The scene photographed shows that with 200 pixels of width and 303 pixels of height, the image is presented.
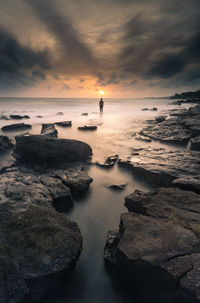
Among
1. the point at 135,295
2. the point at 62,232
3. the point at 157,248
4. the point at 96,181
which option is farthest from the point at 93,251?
the point at 96,181

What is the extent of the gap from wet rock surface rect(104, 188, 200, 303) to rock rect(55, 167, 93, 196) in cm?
154

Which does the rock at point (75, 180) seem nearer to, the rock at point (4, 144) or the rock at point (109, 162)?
the rock at point (109, 162)

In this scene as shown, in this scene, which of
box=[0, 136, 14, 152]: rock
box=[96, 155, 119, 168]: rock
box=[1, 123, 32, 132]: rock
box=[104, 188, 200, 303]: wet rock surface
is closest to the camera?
box=[104, 188, 200, 303]: wet rock surface

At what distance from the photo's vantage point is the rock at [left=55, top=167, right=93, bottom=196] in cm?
385

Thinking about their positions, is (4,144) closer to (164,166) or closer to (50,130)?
(50,130)

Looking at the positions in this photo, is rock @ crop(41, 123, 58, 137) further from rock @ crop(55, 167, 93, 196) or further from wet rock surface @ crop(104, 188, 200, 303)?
wet rock surface @ crop(104, 188, 200, 303)

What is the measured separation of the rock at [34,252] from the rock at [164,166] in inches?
108

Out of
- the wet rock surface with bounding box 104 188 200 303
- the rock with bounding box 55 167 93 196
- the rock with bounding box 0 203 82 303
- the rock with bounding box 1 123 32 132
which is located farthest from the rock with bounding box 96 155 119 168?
the rock with bounding box 1 123 32 132

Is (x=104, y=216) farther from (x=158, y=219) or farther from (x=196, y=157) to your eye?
(x=196, y=157)

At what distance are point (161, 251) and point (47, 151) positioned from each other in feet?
14.3

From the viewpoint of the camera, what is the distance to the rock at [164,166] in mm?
4148

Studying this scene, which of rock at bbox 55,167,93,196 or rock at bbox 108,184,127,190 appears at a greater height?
rock at bbox 55,167,93,196

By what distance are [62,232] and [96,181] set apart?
91.8 inches

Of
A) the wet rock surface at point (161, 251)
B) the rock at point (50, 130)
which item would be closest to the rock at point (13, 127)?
the rock at point (50, 130)
